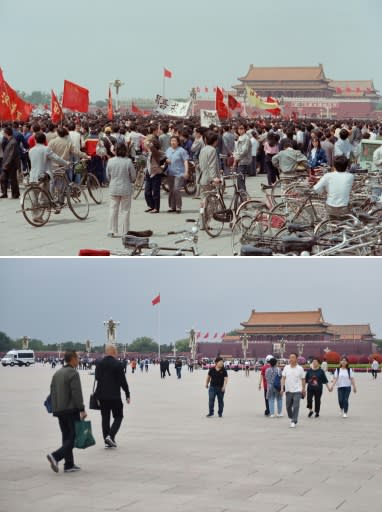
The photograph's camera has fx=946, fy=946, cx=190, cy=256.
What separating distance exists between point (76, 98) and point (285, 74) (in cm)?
11034

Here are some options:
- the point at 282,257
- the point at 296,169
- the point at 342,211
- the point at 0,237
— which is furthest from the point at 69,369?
the point at 296,169

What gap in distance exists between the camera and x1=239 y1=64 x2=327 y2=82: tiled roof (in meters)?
127

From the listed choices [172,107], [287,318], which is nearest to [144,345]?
[287,318]

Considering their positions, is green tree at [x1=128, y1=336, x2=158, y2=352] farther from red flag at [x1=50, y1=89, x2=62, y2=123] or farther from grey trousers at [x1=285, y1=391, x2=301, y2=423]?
grey trousers at [x1=285, y1=391, x2=301, y2=423]

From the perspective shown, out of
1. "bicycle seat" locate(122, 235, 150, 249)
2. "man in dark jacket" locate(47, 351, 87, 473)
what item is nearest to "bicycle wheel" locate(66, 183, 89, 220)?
"bicycle seat" locate(122, 235, 150, 249)

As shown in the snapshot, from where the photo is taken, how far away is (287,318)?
65.6 m

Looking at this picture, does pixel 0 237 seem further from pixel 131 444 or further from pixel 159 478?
pixel 159 478

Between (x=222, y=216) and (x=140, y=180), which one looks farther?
(x=140, y=180)

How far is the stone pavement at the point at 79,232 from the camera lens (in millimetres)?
10578

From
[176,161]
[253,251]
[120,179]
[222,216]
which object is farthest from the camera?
[176,161]

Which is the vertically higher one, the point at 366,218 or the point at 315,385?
the point at 366,218

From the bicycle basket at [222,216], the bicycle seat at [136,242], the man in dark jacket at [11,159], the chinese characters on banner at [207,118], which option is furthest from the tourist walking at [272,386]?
the chinese characters on banner at [207,118]

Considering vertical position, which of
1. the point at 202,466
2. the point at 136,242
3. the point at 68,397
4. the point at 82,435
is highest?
the point at 136,242

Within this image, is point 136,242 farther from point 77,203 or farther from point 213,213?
point 77,203
